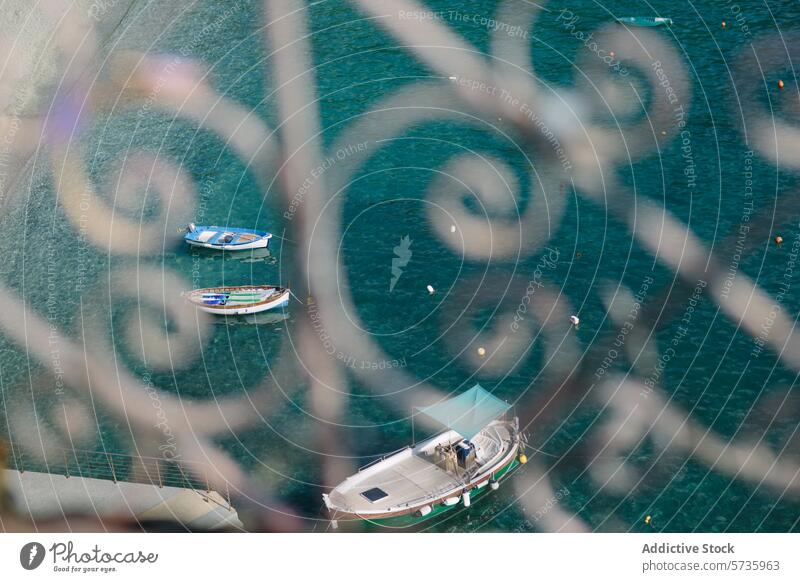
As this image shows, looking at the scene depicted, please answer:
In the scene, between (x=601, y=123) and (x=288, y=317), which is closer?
(x=288, y=317)

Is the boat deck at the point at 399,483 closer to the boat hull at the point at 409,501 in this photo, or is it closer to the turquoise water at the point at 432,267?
the boat hull at the point at 409,501

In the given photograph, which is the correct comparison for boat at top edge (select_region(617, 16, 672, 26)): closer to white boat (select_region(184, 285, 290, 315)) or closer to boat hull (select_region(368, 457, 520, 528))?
white boat (select_region(184, 285, 290, 315))

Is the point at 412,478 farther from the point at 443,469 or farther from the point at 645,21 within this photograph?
the point at 645,21

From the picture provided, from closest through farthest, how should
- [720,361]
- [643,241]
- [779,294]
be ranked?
[720,361]
[779,294]
[643,241]

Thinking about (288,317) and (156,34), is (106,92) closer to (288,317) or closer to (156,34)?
(156,34)

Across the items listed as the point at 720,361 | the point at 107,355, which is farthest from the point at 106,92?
the point at 720,361

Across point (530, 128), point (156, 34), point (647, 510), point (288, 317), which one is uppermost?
point (156, 34)
